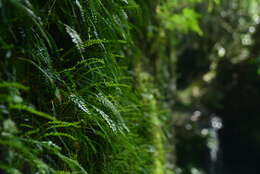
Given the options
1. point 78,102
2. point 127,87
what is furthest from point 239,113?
point 78,102

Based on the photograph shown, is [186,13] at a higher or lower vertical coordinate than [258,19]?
lower

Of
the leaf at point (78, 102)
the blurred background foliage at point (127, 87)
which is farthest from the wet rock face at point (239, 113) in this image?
the leaf at point (78, 102)

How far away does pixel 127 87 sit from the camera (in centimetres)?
167

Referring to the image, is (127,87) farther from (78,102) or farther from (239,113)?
(239,113)

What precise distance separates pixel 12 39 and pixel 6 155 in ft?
1.03

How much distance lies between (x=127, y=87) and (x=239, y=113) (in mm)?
6762

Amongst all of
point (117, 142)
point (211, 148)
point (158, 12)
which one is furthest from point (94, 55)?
point (211, 148)

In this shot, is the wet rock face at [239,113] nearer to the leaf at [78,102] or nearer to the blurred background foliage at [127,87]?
the blurred background foliage at [127,87]

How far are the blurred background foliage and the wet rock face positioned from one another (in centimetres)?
3

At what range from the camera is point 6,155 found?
73cm

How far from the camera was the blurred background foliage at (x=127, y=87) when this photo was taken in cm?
88

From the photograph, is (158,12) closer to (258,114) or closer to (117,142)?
(117,142)

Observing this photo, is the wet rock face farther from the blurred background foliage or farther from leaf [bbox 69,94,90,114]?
leaf [bbox 69,94,90,114]

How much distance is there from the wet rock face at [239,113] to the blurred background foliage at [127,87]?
0.03 meters
